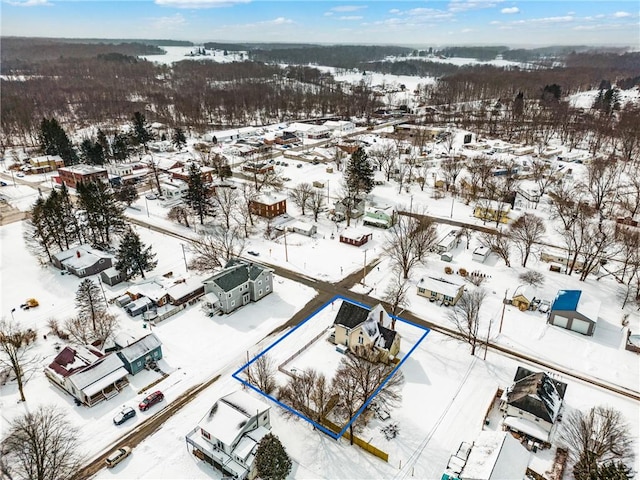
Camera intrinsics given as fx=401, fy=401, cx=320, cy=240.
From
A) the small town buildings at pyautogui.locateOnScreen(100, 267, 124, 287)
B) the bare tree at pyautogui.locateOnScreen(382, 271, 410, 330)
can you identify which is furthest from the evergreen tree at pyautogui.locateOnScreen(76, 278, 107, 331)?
the bare tree at pyautogui.locateOnScreen(382, 271, 410, 330)

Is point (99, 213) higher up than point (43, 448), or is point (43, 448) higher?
point (99, 213)

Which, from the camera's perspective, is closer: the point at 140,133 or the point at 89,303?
the point at 89,303

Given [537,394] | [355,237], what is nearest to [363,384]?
[537,394]

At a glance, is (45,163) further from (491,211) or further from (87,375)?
(491,211)

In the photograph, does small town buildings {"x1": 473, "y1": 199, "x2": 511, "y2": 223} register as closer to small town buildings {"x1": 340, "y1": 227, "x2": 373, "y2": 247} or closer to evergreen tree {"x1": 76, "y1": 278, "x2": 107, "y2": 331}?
small town buildings {"x1": 340, "y1": 227, "x2": 373, "y2": 247}

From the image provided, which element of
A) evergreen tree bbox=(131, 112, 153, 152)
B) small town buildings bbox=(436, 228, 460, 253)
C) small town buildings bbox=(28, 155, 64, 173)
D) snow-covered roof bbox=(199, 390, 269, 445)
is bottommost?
small town buildings bbox=(436, 228, 460, 253)
